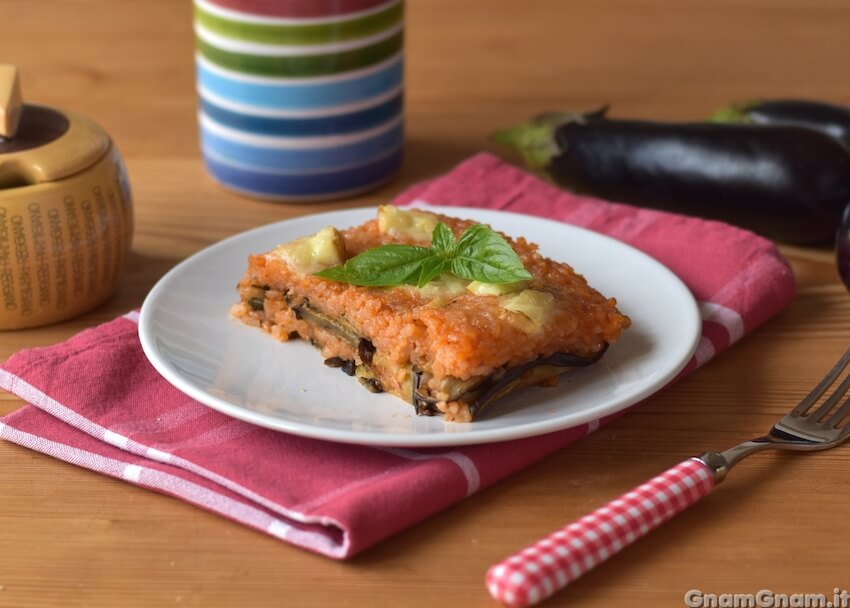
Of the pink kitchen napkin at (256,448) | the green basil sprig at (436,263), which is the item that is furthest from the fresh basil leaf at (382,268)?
the pink kitchen napkin at (256,448)

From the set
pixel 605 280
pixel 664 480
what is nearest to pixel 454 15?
pixel 605 280

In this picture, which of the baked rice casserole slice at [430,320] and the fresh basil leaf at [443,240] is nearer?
the baked rice casserole slice at [430,320]

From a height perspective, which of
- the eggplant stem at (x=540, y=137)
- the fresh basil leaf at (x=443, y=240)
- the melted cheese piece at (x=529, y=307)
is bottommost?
the eggplant stem at (x=540, y=137)

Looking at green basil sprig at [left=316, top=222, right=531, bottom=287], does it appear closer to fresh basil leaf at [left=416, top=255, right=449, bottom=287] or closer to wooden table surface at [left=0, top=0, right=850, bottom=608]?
fresh basil leaf at [left=416, top=255, right=449, bottom=287]

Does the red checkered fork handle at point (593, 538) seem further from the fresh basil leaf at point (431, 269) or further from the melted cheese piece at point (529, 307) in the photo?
the fresh basil leaf at point (431, 269)

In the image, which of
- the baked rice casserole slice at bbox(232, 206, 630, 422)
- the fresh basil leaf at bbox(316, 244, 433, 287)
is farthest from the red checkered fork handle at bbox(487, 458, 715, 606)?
the fresh basil leaf at bbox(316, 244, 433, 287)

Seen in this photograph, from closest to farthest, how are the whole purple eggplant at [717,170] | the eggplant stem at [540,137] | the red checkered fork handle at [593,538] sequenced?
1. the red checkered fork handle at [593,538]
2. the whole purple eggplant at [717,170]
3. the eggplant stem at [540,137]

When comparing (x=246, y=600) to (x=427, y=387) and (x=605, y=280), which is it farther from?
(x=605, y=280)
